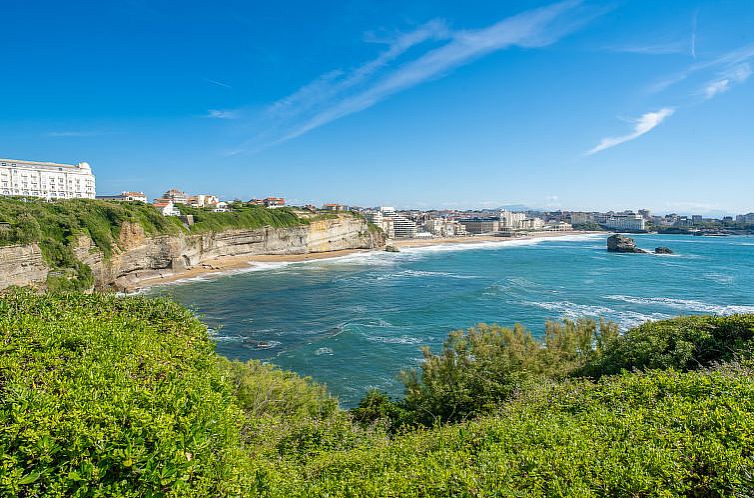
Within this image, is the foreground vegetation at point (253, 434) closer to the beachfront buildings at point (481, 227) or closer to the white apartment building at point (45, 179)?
the white apartment building at point (45, 179)

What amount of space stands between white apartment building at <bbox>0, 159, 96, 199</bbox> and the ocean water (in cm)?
6775

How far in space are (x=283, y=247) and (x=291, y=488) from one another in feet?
267

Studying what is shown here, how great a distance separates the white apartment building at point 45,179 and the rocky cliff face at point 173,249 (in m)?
44.7

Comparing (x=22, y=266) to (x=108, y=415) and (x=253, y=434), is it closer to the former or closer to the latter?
(x=253, y=434)

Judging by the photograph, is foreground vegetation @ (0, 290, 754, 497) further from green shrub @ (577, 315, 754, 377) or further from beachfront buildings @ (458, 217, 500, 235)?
beachfront buildings @ (458, 217, 500, 235)

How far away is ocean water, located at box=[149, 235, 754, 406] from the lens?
27.7m

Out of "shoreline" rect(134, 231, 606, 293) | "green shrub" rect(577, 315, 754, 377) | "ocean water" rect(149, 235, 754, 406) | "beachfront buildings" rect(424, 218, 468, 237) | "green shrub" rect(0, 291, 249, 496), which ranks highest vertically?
"beachfront buildings" rect(424, 218, 468, 237)

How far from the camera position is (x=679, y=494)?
4898mm

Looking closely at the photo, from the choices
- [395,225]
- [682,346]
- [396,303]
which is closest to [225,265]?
[396,303]

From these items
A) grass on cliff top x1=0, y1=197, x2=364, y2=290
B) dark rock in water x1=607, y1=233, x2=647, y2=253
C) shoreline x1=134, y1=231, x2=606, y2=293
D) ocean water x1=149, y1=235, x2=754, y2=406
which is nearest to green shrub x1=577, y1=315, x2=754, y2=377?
ocean water x1=149, y1=235, x2=754, y2=406

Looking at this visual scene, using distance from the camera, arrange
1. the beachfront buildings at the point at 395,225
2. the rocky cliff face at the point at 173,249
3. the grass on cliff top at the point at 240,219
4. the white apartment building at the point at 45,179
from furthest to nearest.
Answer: the beachfront buildings at the point at 395,225 → the white apartment building at the point at 45,179 → the grass on cliff top at the point at 240,219 → the rocky cliff face at the point at 173,249

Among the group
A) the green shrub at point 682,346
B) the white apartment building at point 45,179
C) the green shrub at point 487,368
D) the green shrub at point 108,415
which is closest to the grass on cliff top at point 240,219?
the white apartment building at point 45,179

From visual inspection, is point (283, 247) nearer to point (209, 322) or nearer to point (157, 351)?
point (209, 322)

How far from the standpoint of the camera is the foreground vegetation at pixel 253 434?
459 centimetres
